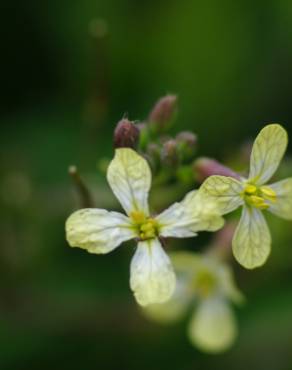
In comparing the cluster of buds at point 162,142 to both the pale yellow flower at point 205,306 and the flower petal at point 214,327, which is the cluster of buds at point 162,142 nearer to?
the pale yellow flower at point 205,306

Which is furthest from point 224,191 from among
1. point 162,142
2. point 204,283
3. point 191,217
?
point 204,283

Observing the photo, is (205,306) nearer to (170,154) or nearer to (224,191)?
(170,154)

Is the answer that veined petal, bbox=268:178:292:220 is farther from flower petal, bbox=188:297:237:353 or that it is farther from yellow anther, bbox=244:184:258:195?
flower petal, bbox=188:297:237:353

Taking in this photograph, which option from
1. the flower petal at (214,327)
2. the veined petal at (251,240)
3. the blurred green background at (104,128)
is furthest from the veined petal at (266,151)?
the blurred green background at (104,128)

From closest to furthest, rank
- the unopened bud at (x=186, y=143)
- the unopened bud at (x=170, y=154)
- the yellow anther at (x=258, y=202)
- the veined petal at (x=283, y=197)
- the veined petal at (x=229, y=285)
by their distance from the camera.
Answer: the yellow anther at (x=258, y=202), the veined petal at (x=283, y=197), the unopened bud at (x=170, y=154), the unopened bud at (x=186, y=143), the veined petal at (x=229, y=285)

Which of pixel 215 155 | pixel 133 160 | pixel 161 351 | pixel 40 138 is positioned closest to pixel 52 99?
pixel 40 138

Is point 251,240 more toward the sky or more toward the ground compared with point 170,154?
more toward the ground
